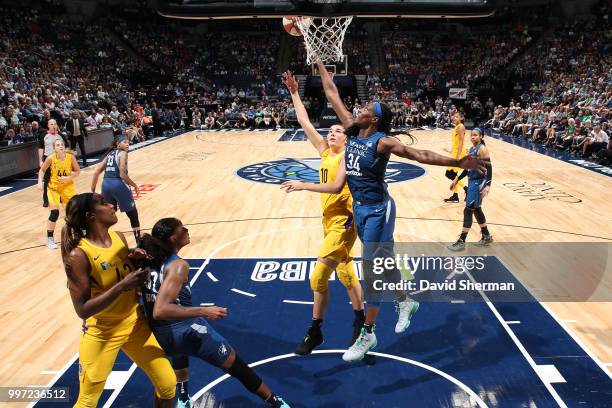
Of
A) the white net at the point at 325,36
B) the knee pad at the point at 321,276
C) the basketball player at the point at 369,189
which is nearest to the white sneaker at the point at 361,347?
the basketball player at the point at 369,189

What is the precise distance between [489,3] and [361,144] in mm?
3696

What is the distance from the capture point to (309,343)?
15.1 feet

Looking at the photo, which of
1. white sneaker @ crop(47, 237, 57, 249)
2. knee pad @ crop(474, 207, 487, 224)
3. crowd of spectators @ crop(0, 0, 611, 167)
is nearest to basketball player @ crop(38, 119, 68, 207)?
crowd of spectators @ crop(0, 0, 611, 167)

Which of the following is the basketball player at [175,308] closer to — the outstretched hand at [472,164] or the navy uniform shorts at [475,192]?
the outstretched hand at [472,164]

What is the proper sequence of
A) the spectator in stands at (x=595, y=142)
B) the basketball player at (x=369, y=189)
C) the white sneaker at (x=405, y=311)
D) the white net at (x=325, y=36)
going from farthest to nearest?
the spectator in stands at (x=595, y=142) → the white net at (x=325, y=36) → the white sneaker at (x=405, y=311) → the basketball player at (x=369, y=189)

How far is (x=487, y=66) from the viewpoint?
107ft

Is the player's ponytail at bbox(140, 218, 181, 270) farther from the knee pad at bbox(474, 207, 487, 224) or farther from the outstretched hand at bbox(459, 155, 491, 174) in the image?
the knee pad at bbox(474, 207, 487, 224)

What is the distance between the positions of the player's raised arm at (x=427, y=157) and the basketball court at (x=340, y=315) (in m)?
1.87

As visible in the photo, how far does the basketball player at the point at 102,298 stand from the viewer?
9.62ft

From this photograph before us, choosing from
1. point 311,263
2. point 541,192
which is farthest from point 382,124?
point 541,192

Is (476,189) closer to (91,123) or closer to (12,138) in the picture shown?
(12,138)

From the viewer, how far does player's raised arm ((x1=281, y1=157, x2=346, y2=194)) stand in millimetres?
4086

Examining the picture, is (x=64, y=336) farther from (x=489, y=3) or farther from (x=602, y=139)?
(x=602, y=139)

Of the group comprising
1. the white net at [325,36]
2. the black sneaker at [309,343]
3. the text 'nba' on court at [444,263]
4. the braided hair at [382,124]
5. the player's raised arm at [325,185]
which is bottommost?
the text 'nba' on court at [444,263]
